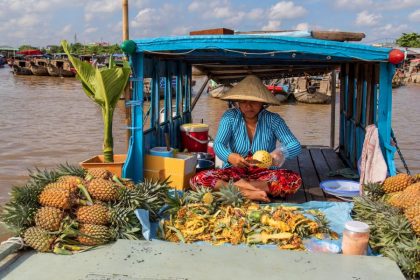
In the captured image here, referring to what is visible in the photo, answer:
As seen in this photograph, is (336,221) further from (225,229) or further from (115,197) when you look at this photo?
(115,197)

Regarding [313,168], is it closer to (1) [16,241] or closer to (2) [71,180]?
(2) [71,180]

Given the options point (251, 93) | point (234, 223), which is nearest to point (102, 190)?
point (234, 223)

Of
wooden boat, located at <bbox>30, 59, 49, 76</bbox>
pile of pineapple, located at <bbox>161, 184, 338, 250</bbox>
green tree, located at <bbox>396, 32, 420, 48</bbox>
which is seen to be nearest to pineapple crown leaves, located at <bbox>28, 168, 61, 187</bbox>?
pile of pineapple, located at <bbox>161, 184, 338, 250</bbox>

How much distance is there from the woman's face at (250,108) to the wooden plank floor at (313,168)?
103 centimetres

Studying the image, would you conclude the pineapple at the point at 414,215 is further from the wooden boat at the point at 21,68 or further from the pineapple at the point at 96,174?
the wooden boat at the point at 21,68

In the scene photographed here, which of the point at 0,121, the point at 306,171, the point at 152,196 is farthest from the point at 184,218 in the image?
the point at 0,121

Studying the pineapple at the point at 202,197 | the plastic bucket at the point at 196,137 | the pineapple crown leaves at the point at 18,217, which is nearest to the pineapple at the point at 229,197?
the pineapple at the point at 202,197

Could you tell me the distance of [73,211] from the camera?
3.87 m

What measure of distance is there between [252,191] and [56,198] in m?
2.01

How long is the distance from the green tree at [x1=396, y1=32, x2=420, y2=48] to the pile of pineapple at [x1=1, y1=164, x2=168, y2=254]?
180ft

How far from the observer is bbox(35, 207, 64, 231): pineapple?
3635 millimetres

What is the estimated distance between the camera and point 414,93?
33.3 metres

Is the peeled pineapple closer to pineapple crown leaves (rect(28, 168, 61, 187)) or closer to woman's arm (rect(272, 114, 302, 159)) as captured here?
woman's arm (rect(272, 114, 302, 159))

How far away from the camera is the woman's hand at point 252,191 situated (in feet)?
15.8
